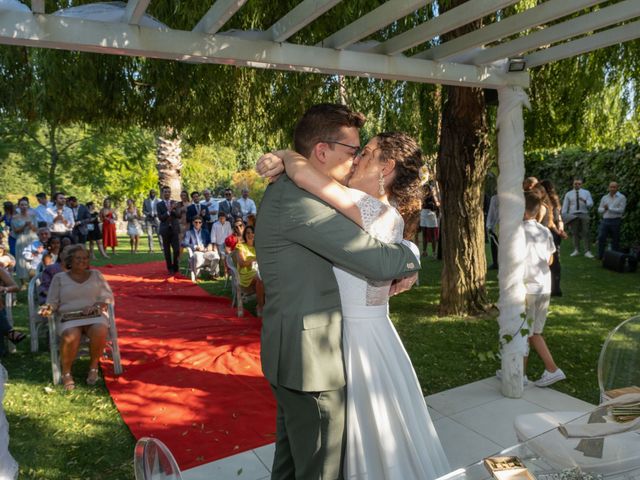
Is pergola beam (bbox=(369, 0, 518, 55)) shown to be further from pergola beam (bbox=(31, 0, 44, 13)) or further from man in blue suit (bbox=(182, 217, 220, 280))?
man in blue suit (bbox=(182, 217, 220, 280))

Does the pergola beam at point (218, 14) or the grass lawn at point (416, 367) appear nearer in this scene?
the pergola beam at point (218, 14)

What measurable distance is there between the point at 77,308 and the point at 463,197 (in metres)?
4.97

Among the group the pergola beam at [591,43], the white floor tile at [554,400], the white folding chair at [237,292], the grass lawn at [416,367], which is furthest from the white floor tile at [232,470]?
the white folding chair at [237,292]

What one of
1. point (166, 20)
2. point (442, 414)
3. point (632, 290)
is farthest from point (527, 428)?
point (632, 290)

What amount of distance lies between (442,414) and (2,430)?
3099mm

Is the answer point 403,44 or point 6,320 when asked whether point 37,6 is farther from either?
point 6,320

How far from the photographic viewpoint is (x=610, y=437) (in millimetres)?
1775

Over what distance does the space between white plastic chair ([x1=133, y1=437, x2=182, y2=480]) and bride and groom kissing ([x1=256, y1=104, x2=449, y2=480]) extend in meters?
0.52

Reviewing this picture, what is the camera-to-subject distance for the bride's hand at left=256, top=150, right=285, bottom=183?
6.14 ft

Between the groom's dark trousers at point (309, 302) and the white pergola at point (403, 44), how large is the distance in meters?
1.35

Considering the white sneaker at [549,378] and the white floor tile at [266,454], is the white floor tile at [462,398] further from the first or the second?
the white floor tile at [266,454]

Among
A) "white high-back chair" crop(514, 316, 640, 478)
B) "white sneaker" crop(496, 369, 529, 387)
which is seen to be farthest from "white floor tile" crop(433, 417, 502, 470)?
"white high-back chair" crop(514, 316, 640, 478)

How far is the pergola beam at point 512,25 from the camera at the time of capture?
9.45 ft

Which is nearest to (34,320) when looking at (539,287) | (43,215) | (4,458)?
(4,458)
